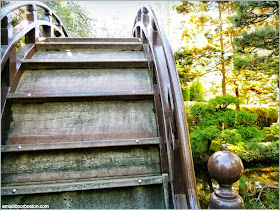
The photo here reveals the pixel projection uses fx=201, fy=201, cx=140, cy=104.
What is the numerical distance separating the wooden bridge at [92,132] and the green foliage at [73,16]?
16.4 ft

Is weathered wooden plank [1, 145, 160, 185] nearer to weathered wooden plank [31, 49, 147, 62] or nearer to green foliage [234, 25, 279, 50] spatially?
weathered wooden plank [31, 49, 147, 62]

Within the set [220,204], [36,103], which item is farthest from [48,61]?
[220,204]

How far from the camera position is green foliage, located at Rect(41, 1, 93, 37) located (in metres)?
6.32

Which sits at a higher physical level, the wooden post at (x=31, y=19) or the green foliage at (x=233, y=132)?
the wooden post at (x=31, y=19)

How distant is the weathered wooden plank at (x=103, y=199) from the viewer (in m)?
1.27

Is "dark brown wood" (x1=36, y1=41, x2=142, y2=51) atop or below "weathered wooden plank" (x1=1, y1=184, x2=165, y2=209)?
atop

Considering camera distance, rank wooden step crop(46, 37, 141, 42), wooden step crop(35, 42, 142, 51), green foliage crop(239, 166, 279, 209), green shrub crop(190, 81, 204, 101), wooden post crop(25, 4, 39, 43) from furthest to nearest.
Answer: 1. green shrub crop(190, 81, 204, 101)
2. green foliage crop(239, 166, 279, 209)
3. wooden step crop(46, 37, 141, 42)
4. wooden step crop(35, 42, 142, 51)
5. wooden post crop(25, 4, 39, 43)

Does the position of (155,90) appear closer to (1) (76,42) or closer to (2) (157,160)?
(2) (157,160)

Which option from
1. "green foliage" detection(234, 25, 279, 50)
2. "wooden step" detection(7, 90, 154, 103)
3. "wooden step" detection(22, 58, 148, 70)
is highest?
"green foliage" detection(234, 25, 279, 50)

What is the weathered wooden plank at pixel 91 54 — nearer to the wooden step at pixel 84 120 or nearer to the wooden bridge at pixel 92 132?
the wooden bridge at pixel 92 132

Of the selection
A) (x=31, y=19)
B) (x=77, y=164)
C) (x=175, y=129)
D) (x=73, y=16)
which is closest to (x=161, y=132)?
(x=175, y=129)

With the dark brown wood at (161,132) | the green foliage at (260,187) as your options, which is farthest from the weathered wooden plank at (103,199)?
the green foliage at (260,187)

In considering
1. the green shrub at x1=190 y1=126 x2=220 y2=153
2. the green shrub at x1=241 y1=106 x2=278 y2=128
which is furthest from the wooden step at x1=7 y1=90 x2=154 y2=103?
the green shrub at x1=241 y1=106 x2=278 y2=128

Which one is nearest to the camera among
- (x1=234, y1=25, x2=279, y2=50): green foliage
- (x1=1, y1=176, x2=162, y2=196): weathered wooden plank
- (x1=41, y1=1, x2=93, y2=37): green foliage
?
(x1=1, y1=176, x2=162, y2=196): weathered wooden plank
